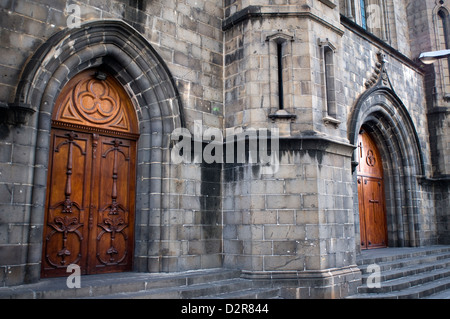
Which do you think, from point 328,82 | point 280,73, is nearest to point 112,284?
point 280,73

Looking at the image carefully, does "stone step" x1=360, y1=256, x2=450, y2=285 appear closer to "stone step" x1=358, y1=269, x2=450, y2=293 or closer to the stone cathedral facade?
"stone step" x1=358, y1=269, x2=450, y2=293

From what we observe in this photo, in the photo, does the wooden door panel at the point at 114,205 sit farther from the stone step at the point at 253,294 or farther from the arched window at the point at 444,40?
the arched window at the point at 444,40

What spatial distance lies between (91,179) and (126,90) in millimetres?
1547

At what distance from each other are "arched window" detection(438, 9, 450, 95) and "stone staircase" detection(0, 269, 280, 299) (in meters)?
9.72

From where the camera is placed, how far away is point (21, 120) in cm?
484

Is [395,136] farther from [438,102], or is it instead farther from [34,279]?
[34,279]

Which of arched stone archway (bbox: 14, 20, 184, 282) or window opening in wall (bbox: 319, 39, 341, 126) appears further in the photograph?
window opening in wall (bbox: 319, 39, 341, 126)

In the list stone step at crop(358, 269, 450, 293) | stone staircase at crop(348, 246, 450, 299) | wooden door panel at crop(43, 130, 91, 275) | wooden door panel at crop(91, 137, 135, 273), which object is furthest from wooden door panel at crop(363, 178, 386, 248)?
wooden door panel at crop(43, 130, 91, 275)

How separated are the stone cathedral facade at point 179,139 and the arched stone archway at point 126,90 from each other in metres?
0.02

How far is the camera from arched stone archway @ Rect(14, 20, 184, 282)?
198 inches

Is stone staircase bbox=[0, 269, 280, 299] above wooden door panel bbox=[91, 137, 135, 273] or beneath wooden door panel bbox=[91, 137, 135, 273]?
beneath
